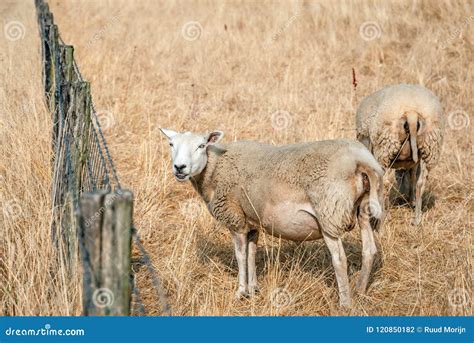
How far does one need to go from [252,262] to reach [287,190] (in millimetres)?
817

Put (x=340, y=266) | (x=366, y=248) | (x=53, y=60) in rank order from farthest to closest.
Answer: (x=53, y=60) → (x=366, y=248) → (x=340, y=266)

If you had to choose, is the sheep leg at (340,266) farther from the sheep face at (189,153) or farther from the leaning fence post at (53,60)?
the leaning fence post at (53,60)

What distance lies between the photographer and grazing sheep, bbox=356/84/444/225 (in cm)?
571

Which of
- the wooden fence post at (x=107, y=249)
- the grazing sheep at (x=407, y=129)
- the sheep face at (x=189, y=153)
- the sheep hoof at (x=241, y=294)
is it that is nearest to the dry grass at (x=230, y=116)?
the sheep hoof at (x=241, y=294)

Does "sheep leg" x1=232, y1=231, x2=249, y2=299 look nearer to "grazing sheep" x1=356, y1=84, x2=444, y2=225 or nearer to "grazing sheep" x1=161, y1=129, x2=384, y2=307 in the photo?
"grazing sheep" x1=161, y1=129, x2=384, y2=307

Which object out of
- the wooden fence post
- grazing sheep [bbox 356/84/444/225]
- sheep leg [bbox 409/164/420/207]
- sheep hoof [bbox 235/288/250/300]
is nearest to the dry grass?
sheep hoof [bbox 235/288/250/300]

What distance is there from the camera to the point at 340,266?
13.1 ft

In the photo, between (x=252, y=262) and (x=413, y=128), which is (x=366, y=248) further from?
(x=413, y=128)

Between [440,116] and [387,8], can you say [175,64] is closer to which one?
[387,8]

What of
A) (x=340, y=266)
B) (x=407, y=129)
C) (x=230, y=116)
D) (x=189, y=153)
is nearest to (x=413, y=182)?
(x=407, y=129)

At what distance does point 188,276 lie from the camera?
4.39 metres

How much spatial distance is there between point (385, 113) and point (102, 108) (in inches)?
173

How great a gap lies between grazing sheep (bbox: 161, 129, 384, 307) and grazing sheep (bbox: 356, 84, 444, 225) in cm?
169

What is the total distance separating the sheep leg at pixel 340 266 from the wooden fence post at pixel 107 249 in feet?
5.93
